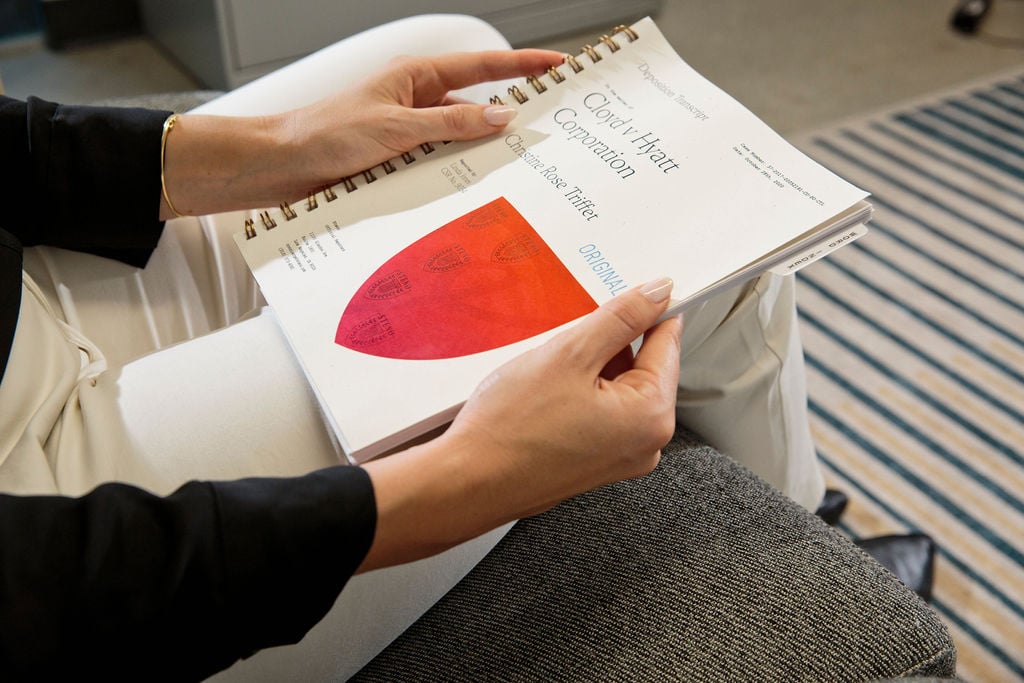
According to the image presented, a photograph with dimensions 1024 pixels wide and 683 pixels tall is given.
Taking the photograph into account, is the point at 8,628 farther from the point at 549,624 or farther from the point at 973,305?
the point at 973,305

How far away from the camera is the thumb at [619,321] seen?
0.49m

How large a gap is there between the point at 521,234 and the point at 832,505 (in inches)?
23.7

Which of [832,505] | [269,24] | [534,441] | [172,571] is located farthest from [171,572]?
[269,24]

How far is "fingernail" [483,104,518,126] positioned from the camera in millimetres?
634

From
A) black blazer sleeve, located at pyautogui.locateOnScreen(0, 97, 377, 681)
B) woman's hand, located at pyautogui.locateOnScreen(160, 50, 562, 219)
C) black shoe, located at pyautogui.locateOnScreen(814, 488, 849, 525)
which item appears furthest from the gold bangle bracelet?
black shoe, located at pyautogui.locateOnScreen(814, 488, 849, 525)

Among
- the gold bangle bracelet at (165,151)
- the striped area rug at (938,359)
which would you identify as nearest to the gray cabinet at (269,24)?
the striped area rug at (938,359)

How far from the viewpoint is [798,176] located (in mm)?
569

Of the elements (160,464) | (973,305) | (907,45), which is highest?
(160,464)

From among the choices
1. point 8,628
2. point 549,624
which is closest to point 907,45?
point 549,624

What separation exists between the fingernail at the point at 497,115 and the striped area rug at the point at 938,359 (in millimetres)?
684

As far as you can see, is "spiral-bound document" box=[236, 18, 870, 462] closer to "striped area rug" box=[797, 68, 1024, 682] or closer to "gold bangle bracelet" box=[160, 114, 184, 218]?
"gold bangle bracelet" box=[160, 114, 184, 218]

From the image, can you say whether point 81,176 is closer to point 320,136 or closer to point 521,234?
point 320,136

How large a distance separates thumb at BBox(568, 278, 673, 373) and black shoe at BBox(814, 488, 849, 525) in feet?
1.89

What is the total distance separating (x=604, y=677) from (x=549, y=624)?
0.05 meters
